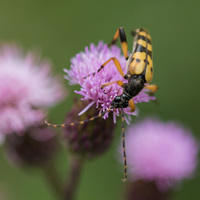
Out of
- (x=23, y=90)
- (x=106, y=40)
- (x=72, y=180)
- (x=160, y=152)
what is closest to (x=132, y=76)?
(x=72, y=180)

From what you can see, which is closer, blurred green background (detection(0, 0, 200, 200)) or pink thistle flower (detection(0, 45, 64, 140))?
pink thistle flower (detection(0, 45, 64, 140))

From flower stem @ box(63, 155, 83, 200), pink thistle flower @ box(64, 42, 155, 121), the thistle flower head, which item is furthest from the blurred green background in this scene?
pink thistle flower @ box(64, 42, 155, 121)

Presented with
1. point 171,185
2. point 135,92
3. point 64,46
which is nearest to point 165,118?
point 171,185

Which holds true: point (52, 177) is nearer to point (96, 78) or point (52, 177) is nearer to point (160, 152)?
point (160, 152)

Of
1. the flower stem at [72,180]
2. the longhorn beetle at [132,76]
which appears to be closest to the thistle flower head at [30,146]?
the flower stem at [72,180]

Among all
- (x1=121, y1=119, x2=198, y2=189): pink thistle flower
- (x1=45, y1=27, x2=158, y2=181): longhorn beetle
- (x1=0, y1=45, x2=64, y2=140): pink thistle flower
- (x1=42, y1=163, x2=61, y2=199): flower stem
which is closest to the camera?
(x1=45, y1=27, x2=158, y2=181): longhorn beetle

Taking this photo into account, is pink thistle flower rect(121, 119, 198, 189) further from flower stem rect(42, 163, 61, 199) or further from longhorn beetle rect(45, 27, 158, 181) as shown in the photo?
longhorn beetle rect(45, 27, 158, 181)
